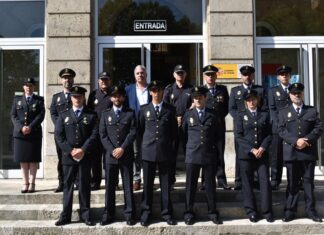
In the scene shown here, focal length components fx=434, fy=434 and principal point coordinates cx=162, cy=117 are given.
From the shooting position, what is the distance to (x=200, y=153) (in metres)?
6.54

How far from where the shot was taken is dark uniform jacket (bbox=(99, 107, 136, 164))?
258 inches

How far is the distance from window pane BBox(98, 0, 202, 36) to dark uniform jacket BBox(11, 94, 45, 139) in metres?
2.87

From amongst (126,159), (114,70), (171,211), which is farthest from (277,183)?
(114,70)

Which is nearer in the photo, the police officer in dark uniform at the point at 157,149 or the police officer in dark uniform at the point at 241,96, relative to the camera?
the police officer in dark uniform at the point at 157,149

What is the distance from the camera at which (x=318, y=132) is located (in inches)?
256

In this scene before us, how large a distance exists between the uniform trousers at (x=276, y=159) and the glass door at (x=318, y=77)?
256cm

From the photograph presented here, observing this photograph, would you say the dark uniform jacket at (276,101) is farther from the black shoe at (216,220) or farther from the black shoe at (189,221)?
the black shoe at (189,221)

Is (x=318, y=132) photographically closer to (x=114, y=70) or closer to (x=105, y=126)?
(x=105, y=126)

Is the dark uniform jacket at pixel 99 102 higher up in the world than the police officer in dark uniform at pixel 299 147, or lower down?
higher up

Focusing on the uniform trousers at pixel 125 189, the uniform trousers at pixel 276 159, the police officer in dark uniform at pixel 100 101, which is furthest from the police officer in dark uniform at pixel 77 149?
the uniform trousers at pixel 276 159

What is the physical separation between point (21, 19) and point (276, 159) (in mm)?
6354

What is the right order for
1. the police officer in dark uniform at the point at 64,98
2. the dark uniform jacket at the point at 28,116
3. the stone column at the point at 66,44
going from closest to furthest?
the police officer in dark uniform at the point at 64,98
the dark uniform jacket at the point at 28,116
the stone column at the point at 66,44

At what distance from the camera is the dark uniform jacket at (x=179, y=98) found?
7262 millimetres

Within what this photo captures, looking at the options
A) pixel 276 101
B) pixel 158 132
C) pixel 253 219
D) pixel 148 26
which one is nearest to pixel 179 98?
pixel 158 132
